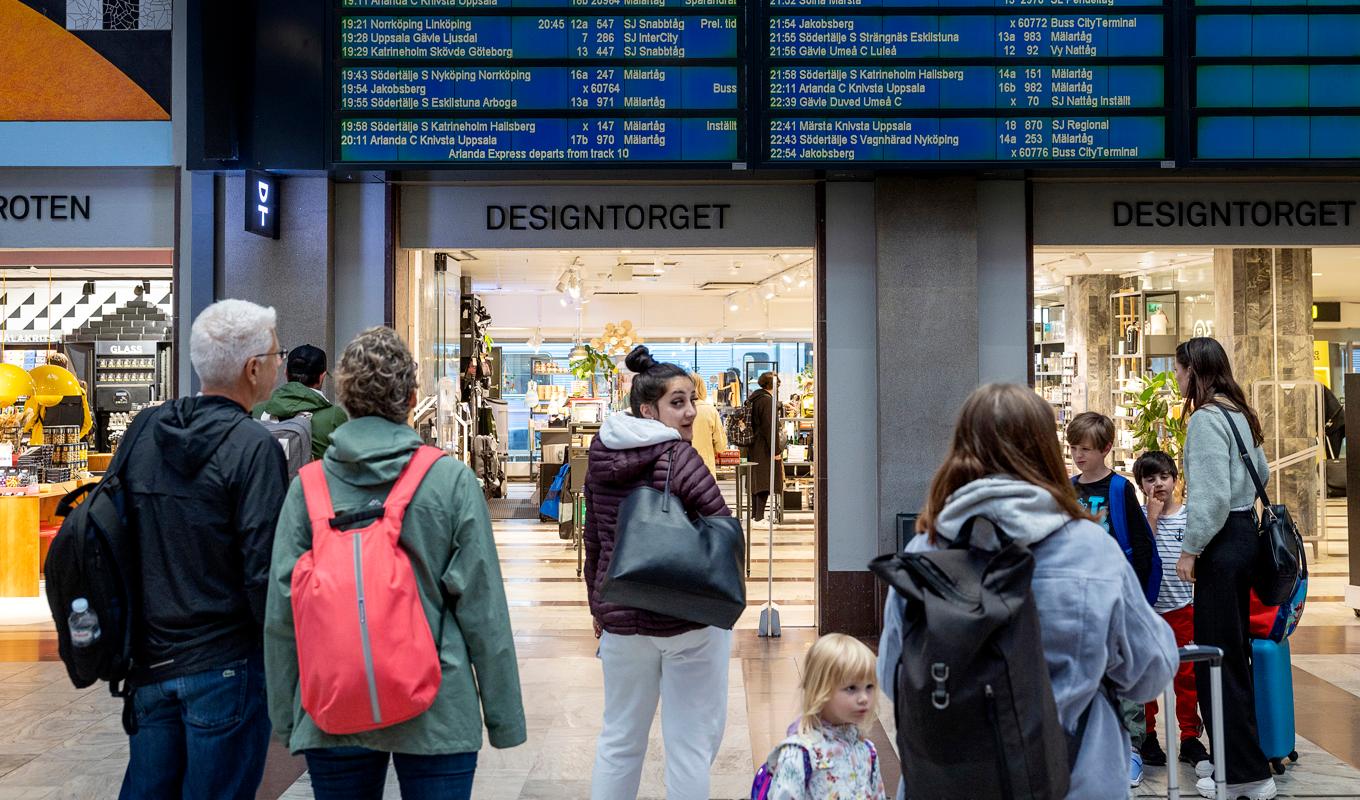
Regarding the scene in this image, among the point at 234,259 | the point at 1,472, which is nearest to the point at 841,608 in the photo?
the point at 234,259

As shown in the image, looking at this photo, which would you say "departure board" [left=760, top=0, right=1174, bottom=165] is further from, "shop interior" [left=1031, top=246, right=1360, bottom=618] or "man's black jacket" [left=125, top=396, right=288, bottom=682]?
"man's black jacket" [left=125, top=396, right=288, bottom=682]

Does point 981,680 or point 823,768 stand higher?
point 981,680

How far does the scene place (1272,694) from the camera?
3.83 m

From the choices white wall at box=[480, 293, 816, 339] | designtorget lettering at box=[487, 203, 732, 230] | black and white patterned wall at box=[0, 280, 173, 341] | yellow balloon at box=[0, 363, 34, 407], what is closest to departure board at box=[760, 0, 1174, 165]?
designtorget lettering at box=[487, 203, 732, 230]

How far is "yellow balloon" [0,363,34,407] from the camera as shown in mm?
7684

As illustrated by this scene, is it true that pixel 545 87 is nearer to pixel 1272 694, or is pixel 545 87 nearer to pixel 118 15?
pixel 118 15

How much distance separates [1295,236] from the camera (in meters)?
6.08

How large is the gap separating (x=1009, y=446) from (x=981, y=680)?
0.40 metres

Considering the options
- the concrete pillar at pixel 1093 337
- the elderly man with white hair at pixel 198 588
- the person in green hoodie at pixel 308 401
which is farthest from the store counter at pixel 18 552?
the concrete pillar at pixel 1093 337

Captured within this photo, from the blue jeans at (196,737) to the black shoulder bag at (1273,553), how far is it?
9.91ft

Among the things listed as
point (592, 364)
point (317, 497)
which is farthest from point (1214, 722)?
point (592, 364)

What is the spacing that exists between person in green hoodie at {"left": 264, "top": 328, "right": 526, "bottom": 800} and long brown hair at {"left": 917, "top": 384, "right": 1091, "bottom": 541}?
0.82 metres

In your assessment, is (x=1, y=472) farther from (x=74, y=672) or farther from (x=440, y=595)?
(x=440, y=595)

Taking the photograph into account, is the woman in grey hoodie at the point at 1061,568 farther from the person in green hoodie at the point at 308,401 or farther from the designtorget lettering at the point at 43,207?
the designtorget lettering at the point at 43,207
